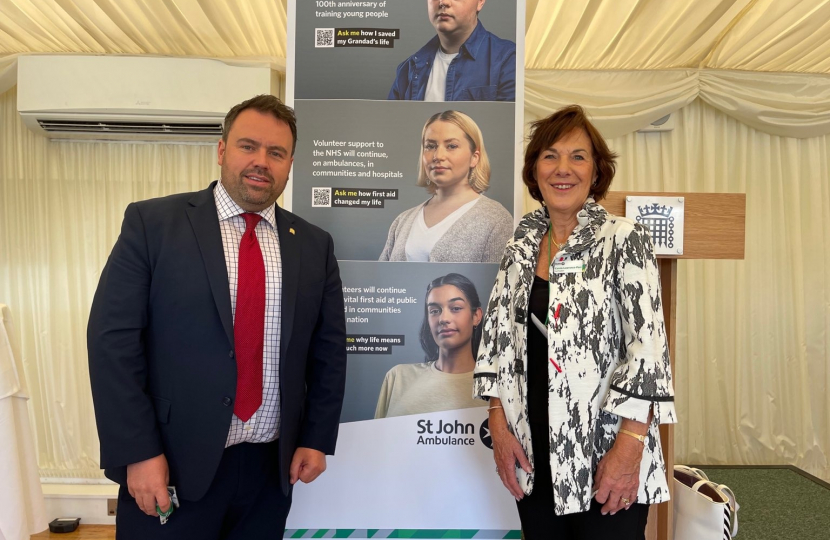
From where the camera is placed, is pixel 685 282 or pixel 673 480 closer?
pixel 673 480

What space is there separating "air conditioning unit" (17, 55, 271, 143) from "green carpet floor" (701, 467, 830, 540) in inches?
165

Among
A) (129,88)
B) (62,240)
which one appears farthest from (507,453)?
(62,240)

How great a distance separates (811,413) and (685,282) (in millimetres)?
1449

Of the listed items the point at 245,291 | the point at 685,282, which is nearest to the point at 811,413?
the point at 685,282

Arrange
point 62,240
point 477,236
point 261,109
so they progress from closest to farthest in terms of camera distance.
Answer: point 261,109 → point 477,236 → point 62,240

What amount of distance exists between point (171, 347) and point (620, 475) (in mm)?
1114

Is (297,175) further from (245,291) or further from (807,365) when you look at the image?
(807,365)

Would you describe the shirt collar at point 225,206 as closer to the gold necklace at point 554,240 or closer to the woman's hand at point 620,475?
the gold necklace at point 554,240

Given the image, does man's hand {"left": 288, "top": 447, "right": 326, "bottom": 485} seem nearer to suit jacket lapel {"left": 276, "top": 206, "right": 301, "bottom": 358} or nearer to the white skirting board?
suit jacket lapel {"left": 276, "top": 206, "right": 301, "bottom": 358}

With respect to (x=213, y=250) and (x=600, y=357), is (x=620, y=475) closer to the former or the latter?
(x=600, y=357)

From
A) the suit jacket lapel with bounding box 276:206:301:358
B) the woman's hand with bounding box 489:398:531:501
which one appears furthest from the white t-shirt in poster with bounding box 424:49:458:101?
the woman's hand with bounding box 489:398:531:501

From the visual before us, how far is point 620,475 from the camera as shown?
1.40 metres

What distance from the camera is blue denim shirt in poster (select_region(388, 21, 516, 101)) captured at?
215cm

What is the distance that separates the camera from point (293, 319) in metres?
1.53
